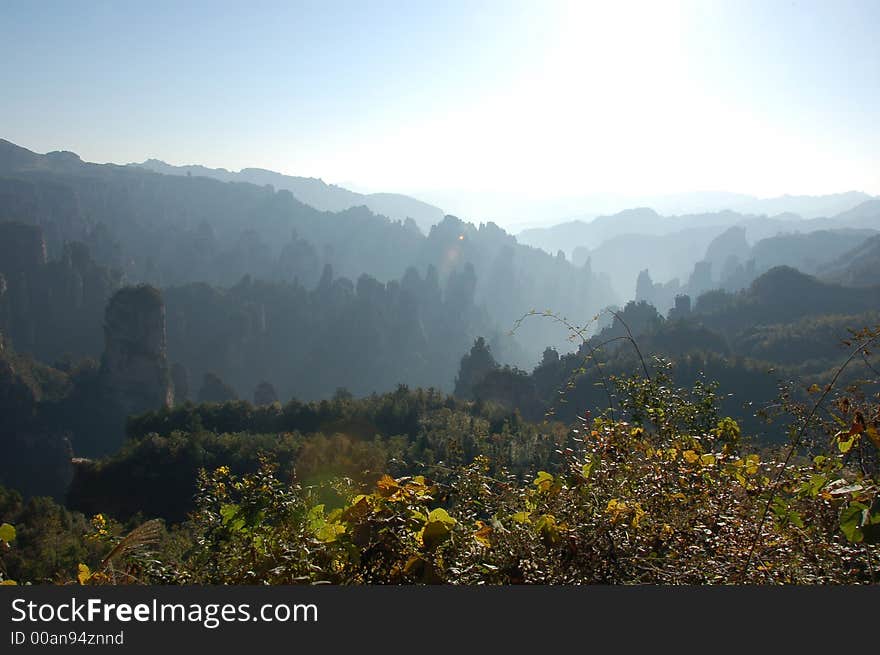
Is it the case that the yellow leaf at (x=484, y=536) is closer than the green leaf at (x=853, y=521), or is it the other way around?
the green leaf at (x=853, y=521)

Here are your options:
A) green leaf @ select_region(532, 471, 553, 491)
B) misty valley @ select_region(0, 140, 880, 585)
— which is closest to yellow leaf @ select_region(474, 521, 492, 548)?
misty valley @ select_region(0, 140, 880, 585)

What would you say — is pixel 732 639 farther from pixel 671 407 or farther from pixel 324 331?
pixel 324 331

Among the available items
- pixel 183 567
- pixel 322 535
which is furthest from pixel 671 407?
pixel 183 567

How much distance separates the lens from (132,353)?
210ft

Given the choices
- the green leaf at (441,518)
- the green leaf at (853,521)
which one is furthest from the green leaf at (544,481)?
the green leaf at (853,521)

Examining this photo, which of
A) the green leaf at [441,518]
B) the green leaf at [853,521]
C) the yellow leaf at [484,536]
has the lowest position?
the yellow leaf at [484,536]

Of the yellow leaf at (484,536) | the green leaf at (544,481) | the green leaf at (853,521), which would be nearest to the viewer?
the green leaf at (853,521)

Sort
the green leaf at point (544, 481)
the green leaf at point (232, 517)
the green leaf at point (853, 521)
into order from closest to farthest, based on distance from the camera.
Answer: the green leaf at point (853, 521) → the green leaf at point (544, 481) → the green leaf at point (232, 517)

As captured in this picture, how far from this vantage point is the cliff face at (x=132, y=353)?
63.4 m

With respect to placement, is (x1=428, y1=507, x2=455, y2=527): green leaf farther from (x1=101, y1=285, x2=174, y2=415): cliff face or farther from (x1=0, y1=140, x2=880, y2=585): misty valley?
(x1=101, y1=285, x2=174, y2=415): cliff face

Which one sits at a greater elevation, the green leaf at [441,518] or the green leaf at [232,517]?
the green leaf at [441,518]

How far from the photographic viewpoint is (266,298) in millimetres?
108250

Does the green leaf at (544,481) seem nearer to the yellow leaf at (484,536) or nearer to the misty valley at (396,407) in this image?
the misty valley at (396,407)

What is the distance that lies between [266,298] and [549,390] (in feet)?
226
